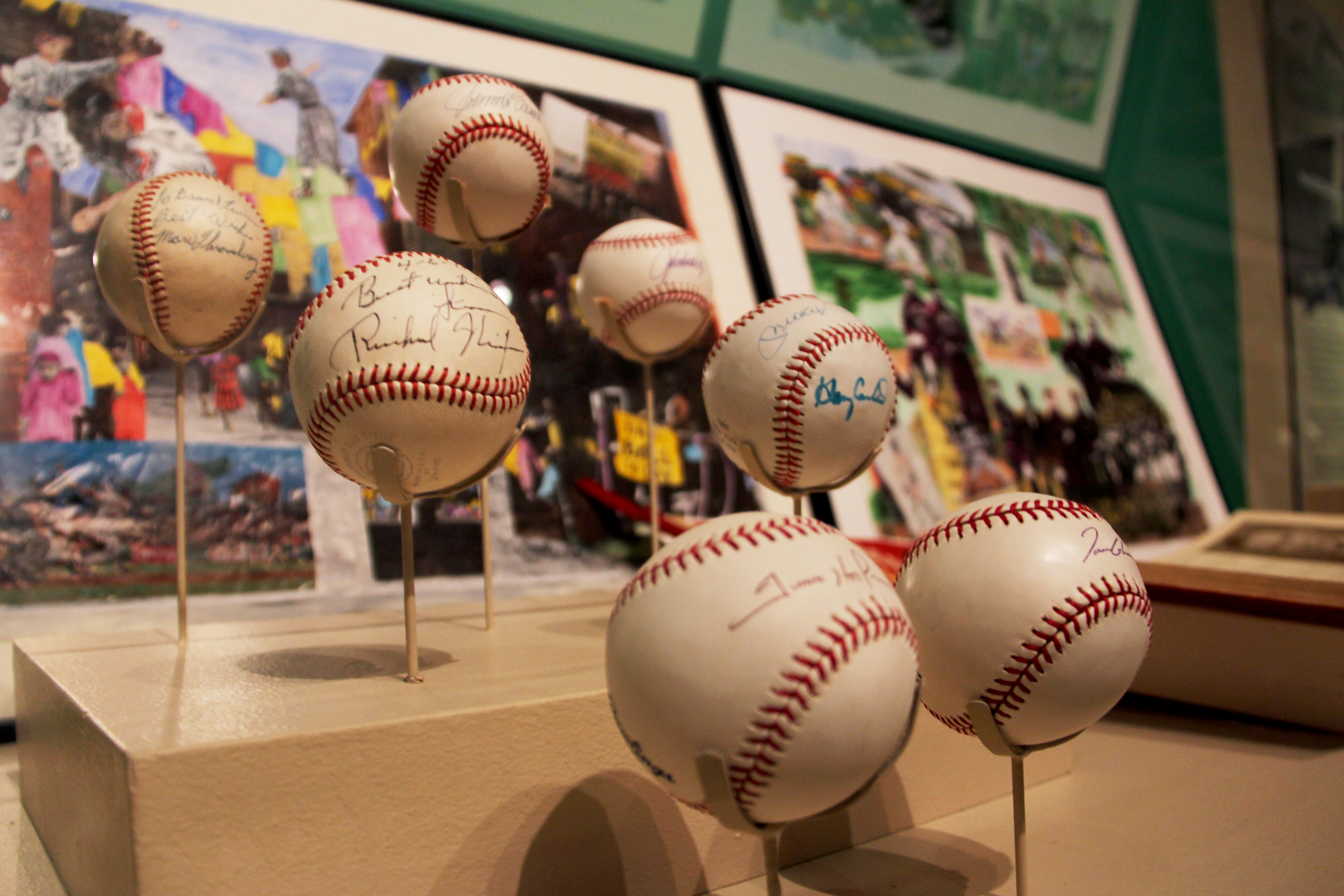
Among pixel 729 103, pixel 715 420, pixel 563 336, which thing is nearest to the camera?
pixel 715 420

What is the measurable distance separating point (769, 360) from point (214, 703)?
82 centimetres

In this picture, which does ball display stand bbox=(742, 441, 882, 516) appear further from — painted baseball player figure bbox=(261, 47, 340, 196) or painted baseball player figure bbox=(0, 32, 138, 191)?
painted baseball player figure bbox=(0, 32, 138, 191)

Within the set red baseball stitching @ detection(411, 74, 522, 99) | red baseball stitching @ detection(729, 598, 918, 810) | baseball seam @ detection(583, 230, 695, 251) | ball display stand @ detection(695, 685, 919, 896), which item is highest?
red baseball stitching @ detection(411, 74, 522, 99)

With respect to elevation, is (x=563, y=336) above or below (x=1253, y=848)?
above

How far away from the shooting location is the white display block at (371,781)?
960 mm

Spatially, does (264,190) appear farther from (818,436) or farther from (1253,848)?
(1253,848)

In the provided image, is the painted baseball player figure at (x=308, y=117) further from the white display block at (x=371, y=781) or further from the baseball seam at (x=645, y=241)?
the white display block at (x=371, y=781)

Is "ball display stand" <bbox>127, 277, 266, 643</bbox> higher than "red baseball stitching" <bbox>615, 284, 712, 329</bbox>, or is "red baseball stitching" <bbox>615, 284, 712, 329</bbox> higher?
"red baseball stitching" <bbox>615, 284, 712, 329</bbox>

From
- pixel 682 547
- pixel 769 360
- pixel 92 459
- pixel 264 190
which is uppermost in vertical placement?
pixel 264 190

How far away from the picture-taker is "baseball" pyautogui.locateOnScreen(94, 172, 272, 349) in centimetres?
141

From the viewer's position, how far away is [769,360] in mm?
1365

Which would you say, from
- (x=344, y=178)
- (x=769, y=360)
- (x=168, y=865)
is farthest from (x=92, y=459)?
(x=769, y=360)

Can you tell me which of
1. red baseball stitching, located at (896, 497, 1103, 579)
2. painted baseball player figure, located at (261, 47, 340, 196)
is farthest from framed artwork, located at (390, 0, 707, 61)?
red baseball stitching, located at (896, 497, 1103, 579)
